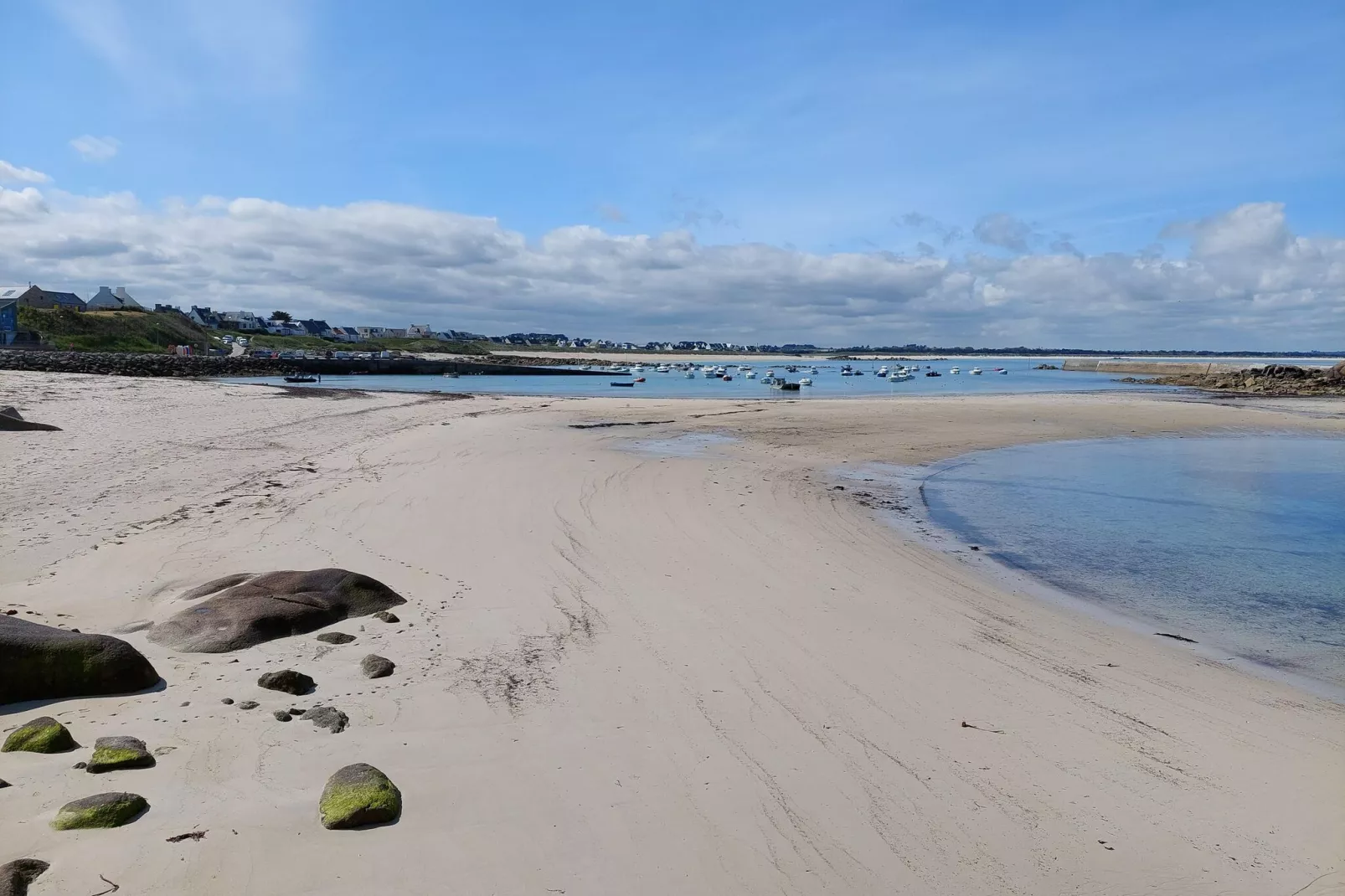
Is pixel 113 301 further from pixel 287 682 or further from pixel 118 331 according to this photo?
pixel 287 682

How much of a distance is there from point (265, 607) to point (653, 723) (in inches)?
144

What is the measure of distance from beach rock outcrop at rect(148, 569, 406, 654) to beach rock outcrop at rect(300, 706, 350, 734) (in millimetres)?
1474

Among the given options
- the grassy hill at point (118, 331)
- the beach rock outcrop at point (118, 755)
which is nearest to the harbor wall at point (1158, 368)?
the beach rock outcrop at point (118, 755)

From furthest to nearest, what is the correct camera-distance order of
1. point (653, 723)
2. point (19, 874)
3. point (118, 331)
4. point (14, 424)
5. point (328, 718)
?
point (118, 331), point (14, 424), point (653, 723), point (328, 718), point (19, 874)

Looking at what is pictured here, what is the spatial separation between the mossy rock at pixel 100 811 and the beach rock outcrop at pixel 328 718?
1.17m

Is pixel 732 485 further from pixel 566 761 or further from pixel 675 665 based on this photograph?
pixel 566 761

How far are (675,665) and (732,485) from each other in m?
9.77

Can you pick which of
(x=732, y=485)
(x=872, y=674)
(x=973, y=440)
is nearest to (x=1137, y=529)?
(x=732, y=485)

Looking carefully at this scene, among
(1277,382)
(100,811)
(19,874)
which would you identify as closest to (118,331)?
(100,811)

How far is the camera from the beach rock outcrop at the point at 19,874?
320cm

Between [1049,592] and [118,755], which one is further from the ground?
[118,755]

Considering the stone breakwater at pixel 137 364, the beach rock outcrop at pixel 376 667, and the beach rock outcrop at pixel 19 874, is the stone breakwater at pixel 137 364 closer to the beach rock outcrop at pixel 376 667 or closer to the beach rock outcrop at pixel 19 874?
the beach rock outcrop at pixel 376 667

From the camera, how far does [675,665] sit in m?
6.49

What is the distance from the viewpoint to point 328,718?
16.6 ft
